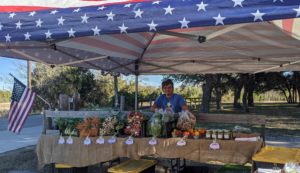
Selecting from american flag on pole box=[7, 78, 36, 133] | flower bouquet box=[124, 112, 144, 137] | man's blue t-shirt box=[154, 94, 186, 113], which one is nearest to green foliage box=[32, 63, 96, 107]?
american flag on pole box=[7, 78, 36, 133]

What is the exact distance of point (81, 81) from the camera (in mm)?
22406

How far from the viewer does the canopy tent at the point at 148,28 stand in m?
2.98

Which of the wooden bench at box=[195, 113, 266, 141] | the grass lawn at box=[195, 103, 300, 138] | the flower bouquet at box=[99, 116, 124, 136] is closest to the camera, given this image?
the flower bouquet at box=[99, 116, 124, 136]

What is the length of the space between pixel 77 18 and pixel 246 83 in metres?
24.3

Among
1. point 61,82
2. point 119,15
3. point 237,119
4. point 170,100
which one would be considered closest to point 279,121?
point 61,82

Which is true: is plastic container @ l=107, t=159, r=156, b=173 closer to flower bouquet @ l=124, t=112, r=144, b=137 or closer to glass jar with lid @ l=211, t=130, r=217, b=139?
flower bouquet @ l=124, t=112, r=144, b=137

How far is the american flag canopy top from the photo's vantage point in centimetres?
288

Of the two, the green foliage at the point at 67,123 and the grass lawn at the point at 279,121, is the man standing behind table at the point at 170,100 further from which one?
the grass lawn at the point at 279,121

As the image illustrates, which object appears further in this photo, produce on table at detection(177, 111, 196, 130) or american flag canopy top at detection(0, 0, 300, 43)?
produce on table at detection(177, 111, 196, 130)

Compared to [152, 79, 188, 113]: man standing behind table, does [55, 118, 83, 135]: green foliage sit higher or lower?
lower

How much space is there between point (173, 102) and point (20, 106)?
2.74 metres

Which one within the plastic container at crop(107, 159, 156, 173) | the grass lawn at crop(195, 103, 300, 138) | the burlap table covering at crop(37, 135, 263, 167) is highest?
the burlap table covering at crop(37, 135, 263, 167)

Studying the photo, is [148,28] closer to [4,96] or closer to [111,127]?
[111,127]

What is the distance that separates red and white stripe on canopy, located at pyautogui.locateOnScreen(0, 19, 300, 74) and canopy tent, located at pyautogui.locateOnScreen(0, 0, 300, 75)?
18mm
